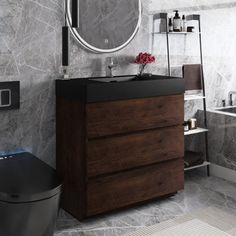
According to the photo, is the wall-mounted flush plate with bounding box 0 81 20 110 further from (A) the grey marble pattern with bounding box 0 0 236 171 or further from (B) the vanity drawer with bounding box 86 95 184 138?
(B) the vanity drawer with bounding box 86 95 184 138

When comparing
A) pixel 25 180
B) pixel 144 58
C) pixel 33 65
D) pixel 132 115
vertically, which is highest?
pixel 144 58

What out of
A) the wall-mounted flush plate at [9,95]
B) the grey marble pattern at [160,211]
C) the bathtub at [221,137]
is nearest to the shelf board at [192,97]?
the bathtub at [221,137]

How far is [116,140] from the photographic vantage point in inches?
114

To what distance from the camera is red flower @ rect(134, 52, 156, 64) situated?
11.0 ft

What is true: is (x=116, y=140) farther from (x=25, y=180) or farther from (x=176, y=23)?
(x=176, y=23)

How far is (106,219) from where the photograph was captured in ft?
9.77

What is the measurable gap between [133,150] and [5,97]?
99cm

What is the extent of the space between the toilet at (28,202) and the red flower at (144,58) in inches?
52.8

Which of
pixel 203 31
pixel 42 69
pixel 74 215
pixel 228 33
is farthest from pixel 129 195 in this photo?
pixel 228 33

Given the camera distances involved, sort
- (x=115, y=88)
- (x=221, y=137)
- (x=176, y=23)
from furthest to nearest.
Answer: (x=221, y=137) < (x=176, y=23) < (x=115, y=88)

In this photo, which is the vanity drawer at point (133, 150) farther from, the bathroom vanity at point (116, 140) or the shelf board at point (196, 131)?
the shelf board at point (196, 131)

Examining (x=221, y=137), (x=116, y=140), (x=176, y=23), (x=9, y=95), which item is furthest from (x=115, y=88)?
(x=221, y=137)

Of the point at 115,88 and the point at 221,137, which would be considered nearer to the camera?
the point at 115,88

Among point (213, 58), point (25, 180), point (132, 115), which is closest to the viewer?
point (25, 180)
